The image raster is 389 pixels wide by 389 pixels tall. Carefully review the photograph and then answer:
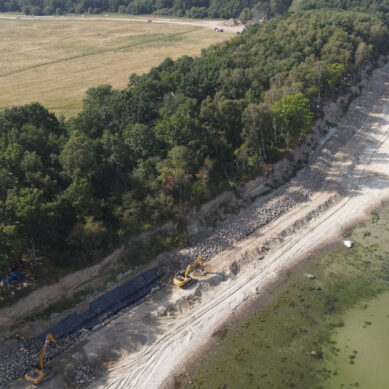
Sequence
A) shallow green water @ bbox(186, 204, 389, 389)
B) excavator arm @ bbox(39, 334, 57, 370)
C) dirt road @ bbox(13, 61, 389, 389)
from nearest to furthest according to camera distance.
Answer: shallow green water @ bbox(186, 204, 389, 389), excavator arm @ bbox(39, 334, 57, 370), dirt road @ bbox(13, 61, 389, 389)

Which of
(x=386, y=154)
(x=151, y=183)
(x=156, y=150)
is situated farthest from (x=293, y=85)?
(x=151, y=183)

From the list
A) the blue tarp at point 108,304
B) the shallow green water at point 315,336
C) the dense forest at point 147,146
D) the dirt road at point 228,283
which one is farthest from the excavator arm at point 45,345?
the shallow green water at point 315,336

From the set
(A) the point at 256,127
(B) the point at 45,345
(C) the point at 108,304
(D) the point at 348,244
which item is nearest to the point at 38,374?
(B) the point at 45,345

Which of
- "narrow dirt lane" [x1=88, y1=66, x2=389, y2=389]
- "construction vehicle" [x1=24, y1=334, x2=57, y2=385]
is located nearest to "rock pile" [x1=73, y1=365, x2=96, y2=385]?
"narrow dirt lane" [x1=88, y1=66, x2=389, y2=389]

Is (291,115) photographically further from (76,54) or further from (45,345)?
(76,54)

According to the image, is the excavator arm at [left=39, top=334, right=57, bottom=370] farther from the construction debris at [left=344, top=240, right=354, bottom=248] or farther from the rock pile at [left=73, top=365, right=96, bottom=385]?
the construction debris at [left=344, top=240, right=354, bottom=248]

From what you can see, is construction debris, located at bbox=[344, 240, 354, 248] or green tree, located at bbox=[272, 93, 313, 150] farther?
green tree, located at bbox=[272, 93, 313, 150]

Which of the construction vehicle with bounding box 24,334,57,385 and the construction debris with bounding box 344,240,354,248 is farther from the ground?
the construction vehicle with bounding box 24,334,57,385

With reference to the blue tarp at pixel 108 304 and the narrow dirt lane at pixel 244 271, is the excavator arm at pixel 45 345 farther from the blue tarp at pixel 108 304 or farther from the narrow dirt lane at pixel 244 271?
the narrow dirt lane at pixel 244 271

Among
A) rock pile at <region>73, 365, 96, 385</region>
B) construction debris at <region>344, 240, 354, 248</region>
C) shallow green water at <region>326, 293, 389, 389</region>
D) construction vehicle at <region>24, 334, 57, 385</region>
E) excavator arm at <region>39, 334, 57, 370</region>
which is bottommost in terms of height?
shallow green water at <region>326, 293, 389, 389</region>
